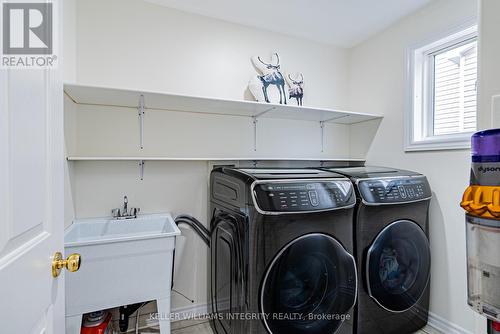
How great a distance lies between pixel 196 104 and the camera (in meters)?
1.84

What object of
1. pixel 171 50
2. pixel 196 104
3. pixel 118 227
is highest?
pixel 171 50

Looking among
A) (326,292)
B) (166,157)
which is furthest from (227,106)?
(326,292)

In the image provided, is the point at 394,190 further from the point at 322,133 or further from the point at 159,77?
the point at 159,77

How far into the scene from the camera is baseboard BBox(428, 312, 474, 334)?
1730 millimetres

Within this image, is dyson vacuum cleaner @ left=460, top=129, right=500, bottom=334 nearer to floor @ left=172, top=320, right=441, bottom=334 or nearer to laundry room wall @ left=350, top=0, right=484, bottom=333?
laundry room wall @ left=350, top=0, right=484, bottom=333

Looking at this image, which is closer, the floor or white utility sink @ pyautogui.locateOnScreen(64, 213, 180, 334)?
white utility sink @ pyautogui.locateOnScreen(64, 213, 180, 334)

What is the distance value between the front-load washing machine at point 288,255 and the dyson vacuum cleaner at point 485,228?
0.75 m

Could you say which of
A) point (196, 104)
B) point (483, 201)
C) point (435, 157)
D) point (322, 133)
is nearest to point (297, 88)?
point (322, 133)

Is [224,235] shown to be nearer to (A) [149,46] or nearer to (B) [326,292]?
(B) [326,292]

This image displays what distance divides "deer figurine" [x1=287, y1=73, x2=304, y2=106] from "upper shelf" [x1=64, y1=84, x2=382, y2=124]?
0.18 meters

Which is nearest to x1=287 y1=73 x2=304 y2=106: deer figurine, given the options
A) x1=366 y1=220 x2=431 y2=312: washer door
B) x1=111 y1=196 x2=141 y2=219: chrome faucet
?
x1=366 y1=220 x2=431 y2=312: washer door

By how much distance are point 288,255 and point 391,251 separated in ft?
2.63

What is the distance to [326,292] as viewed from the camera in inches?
55.7

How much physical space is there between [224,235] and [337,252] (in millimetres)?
679
